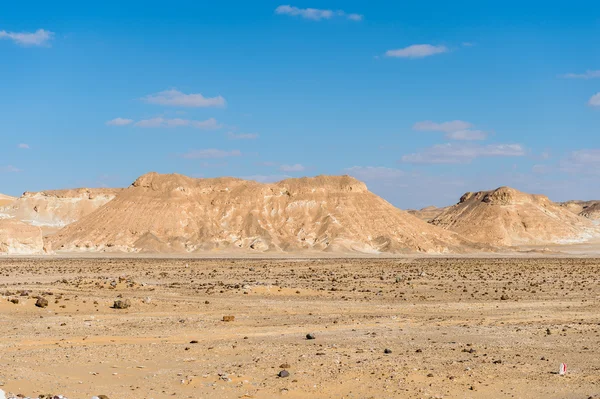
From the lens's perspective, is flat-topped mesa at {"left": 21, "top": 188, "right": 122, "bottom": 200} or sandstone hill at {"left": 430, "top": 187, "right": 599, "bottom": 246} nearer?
flat-topped mesa at {"left": 21, "top": 188, "right": 122, "bottom": 200}

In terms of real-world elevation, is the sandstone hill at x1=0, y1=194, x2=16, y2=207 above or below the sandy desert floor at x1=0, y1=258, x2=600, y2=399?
above

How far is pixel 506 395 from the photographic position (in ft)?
43.7

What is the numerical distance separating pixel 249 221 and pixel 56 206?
1759 inches

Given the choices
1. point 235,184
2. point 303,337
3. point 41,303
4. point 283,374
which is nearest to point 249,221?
point 235,184

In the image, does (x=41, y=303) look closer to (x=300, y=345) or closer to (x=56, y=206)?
(x=300, y=345)

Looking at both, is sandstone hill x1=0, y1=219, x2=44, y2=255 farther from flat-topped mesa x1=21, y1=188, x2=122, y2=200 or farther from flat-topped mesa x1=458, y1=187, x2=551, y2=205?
flat-topped mesa x1=458, y1=187, x2=551, y2=205

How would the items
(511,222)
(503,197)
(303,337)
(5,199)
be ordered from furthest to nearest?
(5,199) < (503,197) < (511,222) < (303,337)

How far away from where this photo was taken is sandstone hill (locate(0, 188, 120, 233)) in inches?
5335

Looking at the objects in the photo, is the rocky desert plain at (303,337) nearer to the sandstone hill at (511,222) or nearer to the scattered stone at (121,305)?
the scattered stone at (121,305)

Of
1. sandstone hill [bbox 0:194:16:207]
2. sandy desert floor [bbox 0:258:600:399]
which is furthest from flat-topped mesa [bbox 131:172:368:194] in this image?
sandy desert floor [bbox 0:258:600:399]

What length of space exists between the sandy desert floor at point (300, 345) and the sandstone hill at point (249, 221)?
7345 cm

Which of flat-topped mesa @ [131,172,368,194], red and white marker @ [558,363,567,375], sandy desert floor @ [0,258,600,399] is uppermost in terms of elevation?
flat-topped mesa @ [131,172,368,194]

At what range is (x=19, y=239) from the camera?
313ft

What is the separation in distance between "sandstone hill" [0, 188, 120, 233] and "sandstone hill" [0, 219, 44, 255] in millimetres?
36287
